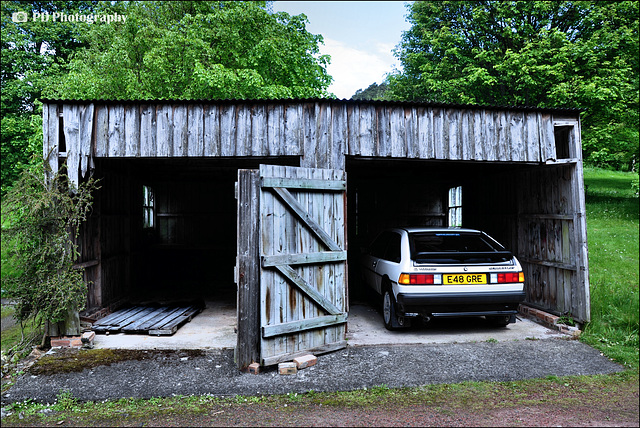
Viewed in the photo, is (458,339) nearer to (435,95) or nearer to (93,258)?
(93,258)

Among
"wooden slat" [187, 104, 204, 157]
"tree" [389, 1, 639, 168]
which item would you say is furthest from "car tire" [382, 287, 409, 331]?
"tree" [389, 1, 639, 168]

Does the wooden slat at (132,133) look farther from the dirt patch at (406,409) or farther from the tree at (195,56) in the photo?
the tree at (195,56)

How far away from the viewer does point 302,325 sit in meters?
5.32

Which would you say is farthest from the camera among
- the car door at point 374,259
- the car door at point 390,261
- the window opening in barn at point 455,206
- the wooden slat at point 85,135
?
the window opening in barn at point 455,206

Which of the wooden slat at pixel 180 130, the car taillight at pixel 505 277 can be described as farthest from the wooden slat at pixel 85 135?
the car taillight at pixel 505 277

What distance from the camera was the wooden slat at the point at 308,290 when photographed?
5234 millimetres

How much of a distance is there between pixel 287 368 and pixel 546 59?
16.8 meters

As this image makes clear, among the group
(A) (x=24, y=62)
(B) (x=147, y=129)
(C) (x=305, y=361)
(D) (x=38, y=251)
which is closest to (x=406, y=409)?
(C) (x=305, y=361)

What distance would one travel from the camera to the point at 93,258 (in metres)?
7.31

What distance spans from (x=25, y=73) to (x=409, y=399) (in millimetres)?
19791

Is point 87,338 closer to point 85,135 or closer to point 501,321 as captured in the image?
point 85,135

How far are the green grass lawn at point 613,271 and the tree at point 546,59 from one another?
2.19 m

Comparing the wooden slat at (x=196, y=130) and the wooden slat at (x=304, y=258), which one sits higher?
the wooden slat at (x=196, y=130)

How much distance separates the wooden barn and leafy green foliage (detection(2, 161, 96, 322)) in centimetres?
68
